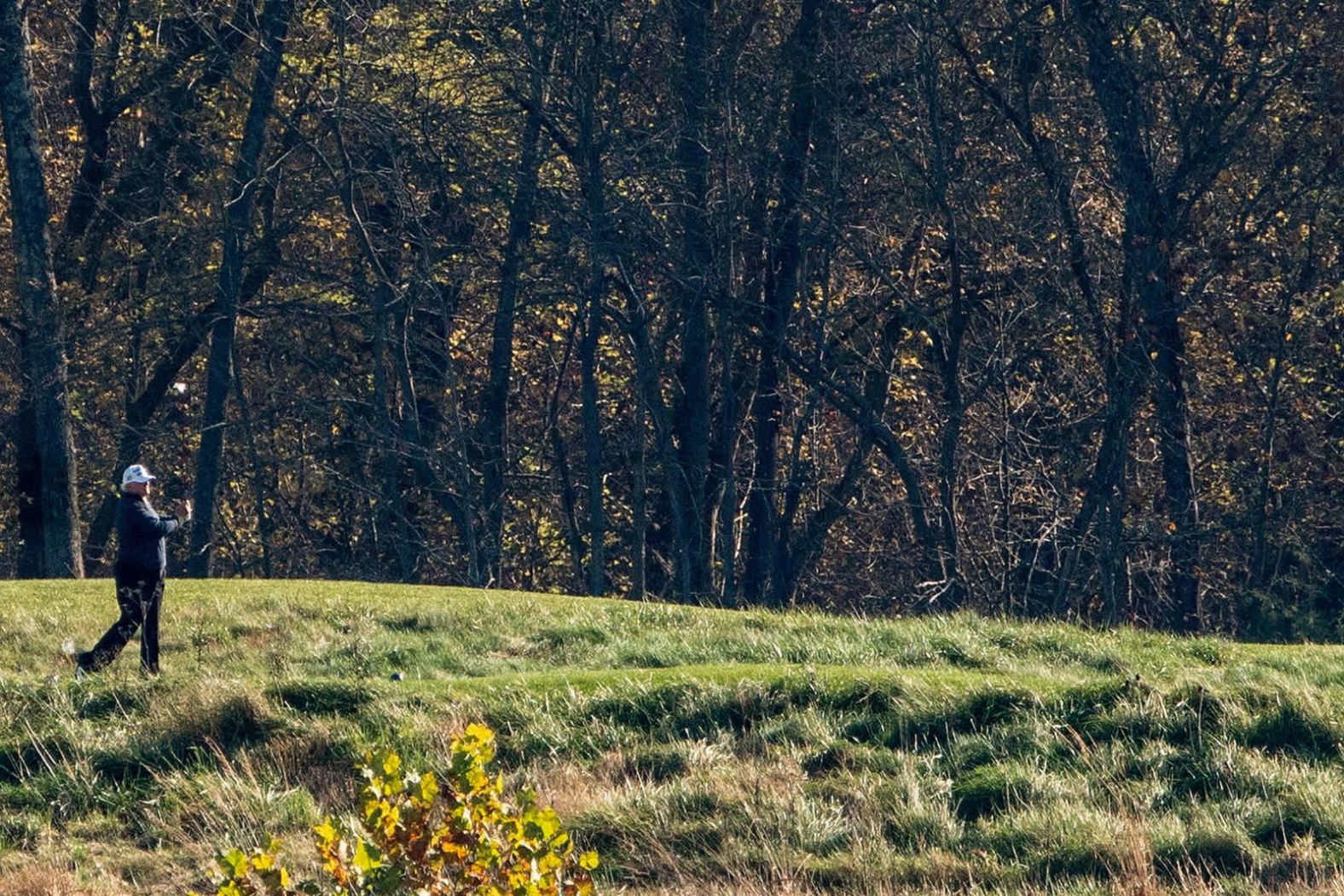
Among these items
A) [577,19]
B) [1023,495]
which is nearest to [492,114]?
[577,19]

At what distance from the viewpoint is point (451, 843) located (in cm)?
625

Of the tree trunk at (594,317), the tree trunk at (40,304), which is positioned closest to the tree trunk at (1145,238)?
the tree trunk at (594,317)

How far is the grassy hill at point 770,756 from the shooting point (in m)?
9.21

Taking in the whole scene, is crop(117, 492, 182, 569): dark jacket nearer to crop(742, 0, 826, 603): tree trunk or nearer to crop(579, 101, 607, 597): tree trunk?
crop(579, 101, 607, 597): tree trunk

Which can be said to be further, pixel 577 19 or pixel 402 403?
pixel 402 403

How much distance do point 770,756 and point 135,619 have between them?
5058 millimetres

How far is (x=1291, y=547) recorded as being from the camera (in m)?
25.2

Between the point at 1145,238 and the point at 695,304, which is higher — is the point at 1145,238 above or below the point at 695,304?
above

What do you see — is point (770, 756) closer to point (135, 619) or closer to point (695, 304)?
point (135, 619)

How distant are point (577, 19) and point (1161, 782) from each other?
1898cm

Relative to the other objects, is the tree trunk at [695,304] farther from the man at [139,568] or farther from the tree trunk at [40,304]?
the man at [139,568]

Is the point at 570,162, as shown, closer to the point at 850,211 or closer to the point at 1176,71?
the point at 850,211

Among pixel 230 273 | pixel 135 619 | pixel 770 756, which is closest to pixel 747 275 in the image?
pixel 230 273

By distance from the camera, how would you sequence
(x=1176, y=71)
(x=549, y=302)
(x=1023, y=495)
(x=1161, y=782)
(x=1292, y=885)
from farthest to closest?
1. (x=549, y=302)
2. (x=1023, y=495)
3. (x=1176, y=71)
4. (x=1161, y=782)
5. (x=1292, y=885)
